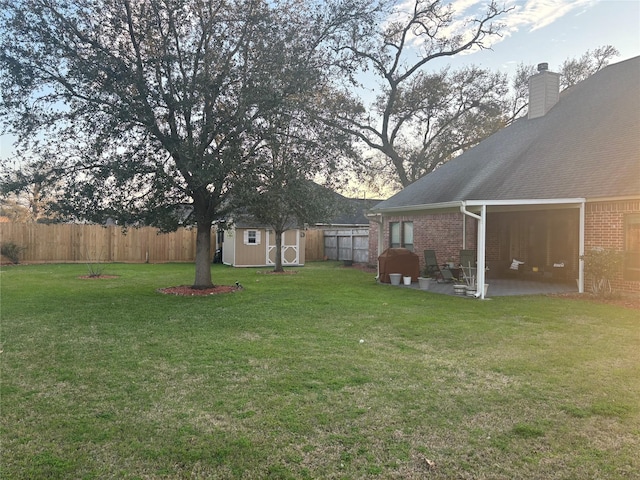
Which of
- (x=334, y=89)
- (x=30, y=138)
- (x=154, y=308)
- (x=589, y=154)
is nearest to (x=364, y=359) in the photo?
(x=154, y=308)

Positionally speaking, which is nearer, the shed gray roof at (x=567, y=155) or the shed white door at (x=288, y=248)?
the shed gray roof at (x=567, y=155)

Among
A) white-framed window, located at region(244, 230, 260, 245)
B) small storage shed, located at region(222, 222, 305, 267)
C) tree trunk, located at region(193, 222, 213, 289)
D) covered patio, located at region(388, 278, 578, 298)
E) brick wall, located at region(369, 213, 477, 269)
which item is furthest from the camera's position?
white-framed window, located at region(244, 230, 260, 245)

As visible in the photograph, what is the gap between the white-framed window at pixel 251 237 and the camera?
68.0 feet

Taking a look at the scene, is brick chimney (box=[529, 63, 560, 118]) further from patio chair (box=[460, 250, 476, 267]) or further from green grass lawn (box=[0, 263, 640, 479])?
green grass lawn (box=[0, 263, 640, 479])

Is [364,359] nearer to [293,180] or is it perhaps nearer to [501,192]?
[293,180]

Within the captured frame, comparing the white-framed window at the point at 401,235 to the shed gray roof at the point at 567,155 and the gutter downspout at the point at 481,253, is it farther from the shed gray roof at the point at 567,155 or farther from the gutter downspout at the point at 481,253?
the gutter downspout at the point at 481,253

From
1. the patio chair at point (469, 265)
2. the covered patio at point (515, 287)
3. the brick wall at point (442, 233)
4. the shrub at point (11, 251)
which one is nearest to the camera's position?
the covered patio at point (515, 287)

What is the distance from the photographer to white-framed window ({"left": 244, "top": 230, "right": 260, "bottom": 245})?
20734 millimetres

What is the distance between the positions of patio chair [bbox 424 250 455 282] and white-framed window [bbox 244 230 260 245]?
929 cm

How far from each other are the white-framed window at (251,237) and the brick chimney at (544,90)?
12.6 meters

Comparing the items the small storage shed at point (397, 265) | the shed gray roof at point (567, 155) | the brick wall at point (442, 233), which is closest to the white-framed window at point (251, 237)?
the brick wall at point (442, 233)

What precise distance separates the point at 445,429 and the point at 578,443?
902 mm

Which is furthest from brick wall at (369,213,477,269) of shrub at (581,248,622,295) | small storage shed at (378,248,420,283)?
shrub at (581,248,622,295)

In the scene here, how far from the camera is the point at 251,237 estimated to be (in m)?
20.9
